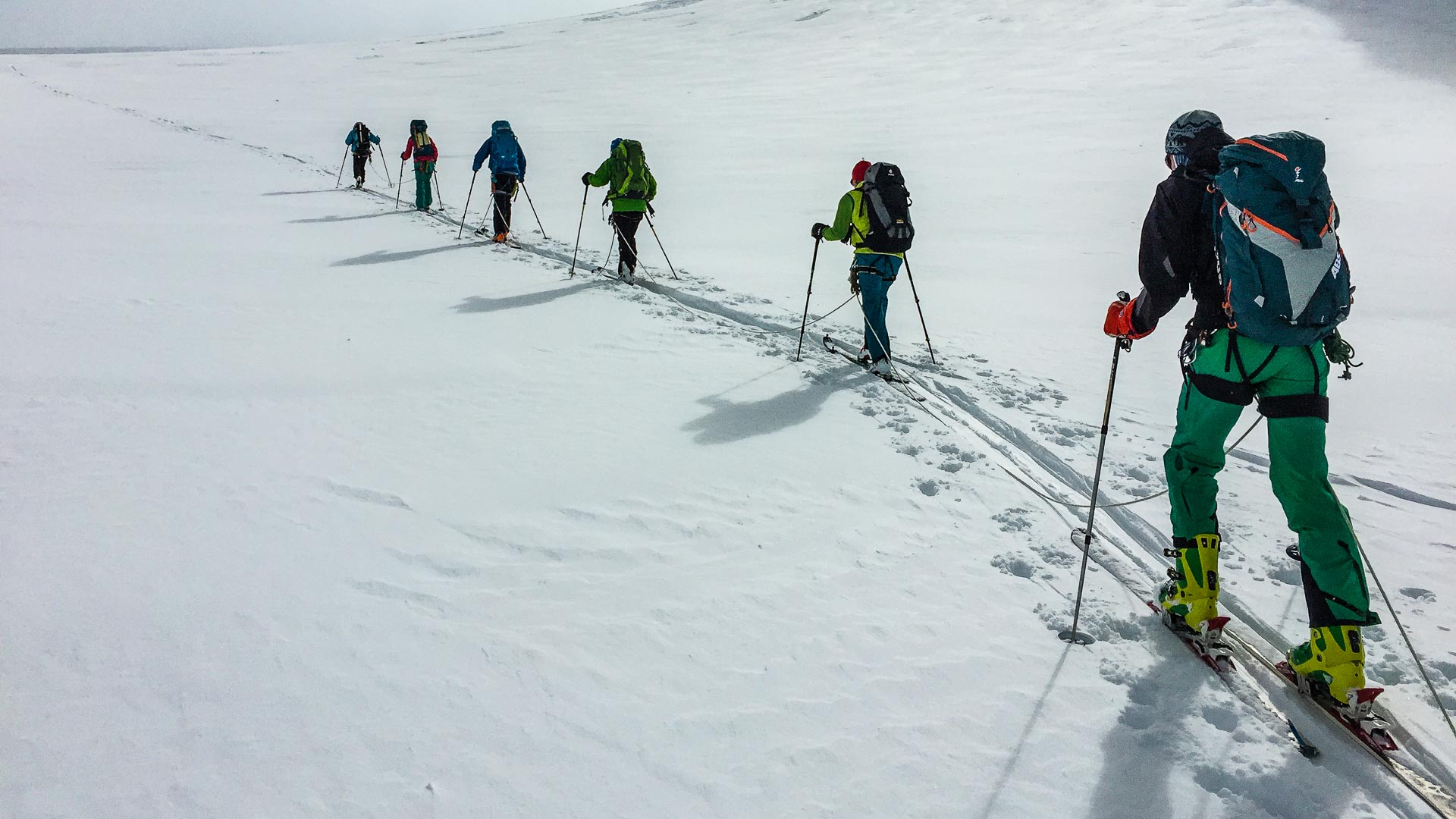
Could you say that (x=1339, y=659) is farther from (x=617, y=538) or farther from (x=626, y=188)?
(x=626, y=188)

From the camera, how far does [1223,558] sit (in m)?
4.35

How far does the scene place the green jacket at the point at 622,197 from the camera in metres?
10.1

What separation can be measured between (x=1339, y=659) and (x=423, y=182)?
1577cm

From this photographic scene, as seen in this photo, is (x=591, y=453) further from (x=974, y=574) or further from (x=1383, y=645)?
(x=1383, y=645)

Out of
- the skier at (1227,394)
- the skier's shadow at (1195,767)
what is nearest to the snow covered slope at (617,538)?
the skier's shadow at (1195,767)

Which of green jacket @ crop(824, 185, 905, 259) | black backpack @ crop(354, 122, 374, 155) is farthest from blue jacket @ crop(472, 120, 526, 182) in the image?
green jacket @ crop(824, 185, 905, 259)

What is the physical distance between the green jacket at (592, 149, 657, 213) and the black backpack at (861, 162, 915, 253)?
12.9 feet

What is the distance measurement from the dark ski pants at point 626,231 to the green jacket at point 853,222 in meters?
3.97

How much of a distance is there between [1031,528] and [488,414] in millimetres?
3729

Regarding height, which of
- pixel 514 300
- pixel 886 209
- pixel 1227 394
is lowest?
pixel 514 300

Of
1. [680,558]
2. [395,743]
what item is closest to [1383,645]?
[680,558]

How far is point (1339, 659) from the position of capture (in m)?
3.08

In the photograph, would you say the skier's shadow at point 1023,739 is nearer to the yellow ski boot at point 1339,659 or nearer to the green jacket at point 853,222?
the yellow ski boot at point 1339,659

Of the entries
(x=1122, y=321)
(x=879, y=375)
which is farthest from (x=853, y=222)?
(x=1122, y=321)
